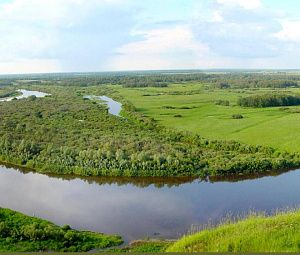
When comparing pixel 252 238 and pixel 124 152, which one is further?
pixel 124 152

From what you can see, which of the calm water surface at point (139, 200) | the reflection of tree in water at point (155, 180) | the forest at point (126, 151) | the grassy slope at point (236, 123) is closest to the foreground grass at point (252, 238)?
the calm water surface at point (139, 200)

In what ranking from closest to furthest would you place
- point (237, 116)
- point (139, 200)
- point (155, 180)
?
point (139, 200), point (155, 180), point (237, 116)

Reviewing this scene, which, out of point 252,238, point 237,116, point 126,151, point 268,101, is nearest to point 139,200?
point 126,151

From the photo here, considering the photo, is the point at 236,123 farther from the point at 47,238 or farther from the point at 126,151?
the point at 47,238

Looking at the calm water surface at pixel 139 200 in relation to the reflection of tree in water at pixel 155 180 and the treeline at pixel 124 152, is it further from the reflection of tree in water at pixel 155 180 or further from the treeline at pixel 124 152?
the treeline at pixel 124 152

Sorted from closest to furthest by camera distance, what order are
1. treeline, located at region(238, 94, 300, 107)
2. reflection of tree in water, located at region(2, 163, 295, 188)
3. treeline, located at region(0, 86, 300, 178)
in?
reflection of tree in water, located at region(2, 163, 295, 188), treeline, located at region(0, 86, 300, 178), treeline, located at region(238, 94, 300, 107)

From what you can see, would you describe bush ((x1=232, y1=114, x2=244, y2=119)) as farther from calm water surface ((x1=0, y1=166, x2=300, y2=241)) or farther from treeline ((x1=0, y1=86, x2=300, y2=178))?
calm water surface ((x1=0, y1=166, x2=300, y2=241))

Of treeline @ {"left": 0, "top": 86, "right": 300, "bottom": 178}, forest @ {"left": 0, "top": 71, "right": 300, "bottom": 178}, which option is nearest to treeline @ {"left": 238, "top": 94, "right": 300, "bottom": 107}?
forest @ {"left": 0, "top": 71, "right": 300, "bottom": 178}
